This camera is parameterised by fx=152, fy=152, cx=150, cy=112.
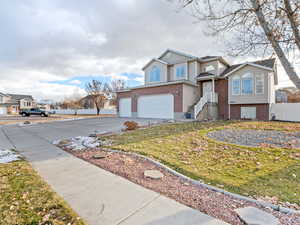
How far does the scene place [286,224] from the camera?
2100mm

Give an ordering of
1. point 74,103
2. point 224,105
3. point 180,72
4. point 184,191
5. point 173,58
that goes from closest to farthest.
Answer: point 184,191 → point 224,105 → point 180,72 → point 173,58 → point 74,103

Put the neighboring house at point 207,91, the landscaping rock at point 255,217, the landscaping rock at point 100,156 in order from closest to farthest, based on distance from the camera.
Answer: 1. the landscaping rock at point 255,217
2. the landscaping rock at point 100,156
3. the neighboring house at point 207,91

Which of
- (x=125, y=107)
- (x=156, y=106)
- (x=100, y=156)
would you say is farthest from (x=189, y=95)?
(x=100, y=156)

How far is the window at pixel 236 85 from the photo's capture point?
1591cm

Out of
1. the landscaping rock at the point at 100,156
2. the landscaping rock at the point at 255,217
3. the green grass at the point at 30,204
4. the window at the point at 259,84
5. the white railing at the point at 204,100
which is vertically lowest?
the landscaping rock at the point at 255,217

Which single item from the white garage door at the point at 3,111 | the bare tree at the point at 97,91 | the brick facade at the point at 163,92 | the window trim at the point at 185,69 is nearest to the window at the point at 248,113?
the brick facade at the point at 163,92

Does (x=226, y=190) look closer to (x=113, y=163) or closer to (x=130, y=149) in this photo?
(x=113, y=163)

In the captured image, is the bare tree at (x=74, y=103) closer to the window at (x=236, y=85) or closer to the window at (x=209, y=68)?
the window at (x=209, y=68)

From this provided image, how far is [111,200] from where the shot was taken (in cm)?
263

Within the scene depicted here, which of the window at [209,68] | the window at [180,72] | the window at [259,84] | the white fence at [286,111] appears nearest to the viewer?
the white fence at [286,111]

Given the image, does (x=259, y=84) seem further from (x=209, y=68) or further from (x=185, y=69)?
(x=185, y=69)

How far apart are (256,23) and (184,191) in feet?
22.3

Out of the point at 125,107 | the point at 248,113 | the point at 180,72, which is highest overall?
the point at 180,72

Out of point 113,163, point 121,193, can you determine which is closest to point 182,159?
point 113,163
